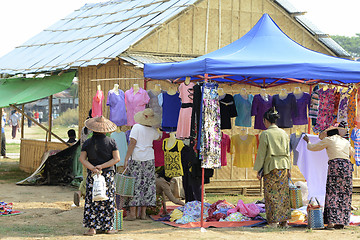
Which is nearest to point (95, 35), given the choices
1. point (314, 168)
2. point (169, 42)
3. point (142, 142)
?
point (169, 42)

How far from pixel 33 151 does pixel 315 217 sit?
376 inches

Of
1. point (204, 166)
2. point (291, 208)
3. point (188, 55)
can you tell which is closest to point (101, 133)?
point (204, 166)

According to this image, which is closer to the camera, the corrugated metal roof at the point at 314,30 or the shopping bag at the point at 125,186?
the shopping bag at the point at 125,186

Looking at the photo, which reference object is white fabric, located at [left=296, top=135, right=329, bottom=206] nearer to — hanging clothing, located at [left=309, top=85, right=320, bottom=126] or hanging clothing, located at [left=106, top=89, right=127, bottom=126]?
hanging clothing, located at [left=309, top=85, right=320, bottom=126]

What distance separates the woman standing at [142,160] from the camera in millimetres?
9305

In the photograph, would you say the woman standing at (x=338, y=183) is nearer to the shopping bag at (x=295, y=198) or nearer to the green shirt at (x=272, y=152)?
the green shirt at (x=272, y=152)

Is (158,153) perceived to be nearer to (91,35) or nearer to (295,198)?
(295,198)

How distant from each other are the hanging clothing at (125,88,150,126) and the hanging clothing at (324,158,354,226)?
3.25 metres

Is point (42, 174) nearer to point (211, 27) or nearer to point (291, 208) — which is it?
point (211, 27)

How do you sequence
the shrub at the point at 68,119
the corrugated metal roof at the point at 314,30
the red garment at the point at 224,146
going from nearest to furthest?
the red garment at the point at 224,146
the corrugated metal roof at the point at 314,30
the shrub at the point at 68,119

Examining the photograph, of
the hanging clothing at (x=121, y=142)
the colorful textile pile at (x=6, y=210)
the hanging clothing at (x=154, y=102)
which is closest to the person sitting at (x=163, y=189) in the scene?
the hanging clothing at (x=121, y=142)

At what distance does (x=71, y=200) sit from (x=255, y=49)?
4699mm

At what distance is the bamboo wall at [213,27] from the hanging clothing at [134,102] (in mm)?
2991

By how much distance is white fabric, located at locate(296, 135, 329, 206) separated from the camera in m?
9.80
